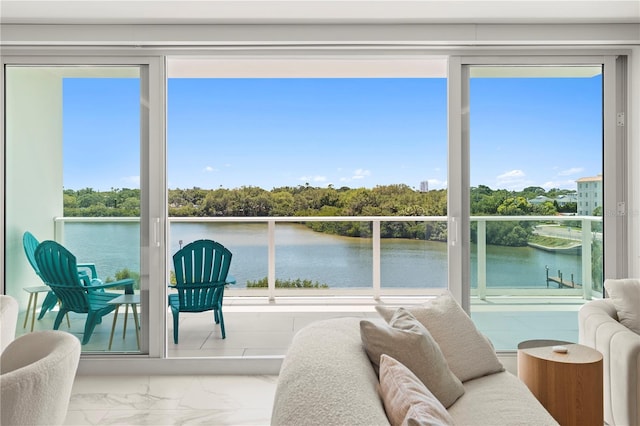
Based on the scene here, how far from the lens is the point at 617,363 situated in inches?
104

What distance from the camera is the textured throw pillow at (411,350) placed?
1.91 m

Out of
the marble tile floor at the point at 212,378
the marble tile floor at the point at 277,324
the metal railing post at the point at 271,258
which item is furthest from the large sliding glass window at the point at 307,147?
the marble tile floor at the point at 212,378

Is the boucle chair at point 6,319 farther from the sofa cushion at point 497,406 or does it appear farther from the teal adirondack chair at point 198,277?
the teal adirondack chair at point 198,277

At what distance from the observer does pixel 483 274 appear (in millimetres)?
3822

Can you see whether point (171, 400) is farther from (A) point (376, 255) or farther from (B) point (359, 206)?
(B) point (359, 206)

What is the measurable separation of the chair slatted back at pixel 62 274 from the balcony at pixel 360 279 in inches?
3.9

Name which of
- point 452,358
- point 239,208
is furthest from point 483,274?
point 239,208

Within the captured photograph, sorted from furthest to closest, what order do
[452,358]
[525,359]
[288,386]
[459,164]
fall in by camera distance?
[459,164] → [525,359] → [452,358] → [288,386]

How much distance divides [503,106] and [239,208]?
5.22 m

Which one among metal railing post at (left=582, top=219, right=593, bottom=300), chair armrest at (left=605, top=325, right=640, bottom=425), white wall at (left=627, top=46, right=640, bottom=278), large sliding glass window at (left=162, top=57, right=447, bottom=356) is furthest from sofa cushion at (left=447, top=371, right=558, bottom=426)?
large sliding glass window at (left=162, top=57, right=447, bottom=356)

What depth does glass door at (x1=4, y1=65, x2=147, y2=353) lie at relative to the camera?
380cm

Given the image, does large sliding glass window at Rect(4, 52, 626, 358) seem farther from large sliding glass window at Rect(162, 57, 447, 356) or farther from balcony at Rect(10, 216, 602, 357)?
large sliding glass window at Rect(162, 57, 447, 356)

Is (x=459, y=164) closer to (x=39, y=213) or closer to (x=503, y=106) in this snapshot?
(x=503, y=106)

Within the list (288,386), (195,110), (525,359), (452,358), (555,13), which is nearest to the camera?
(288,386)
